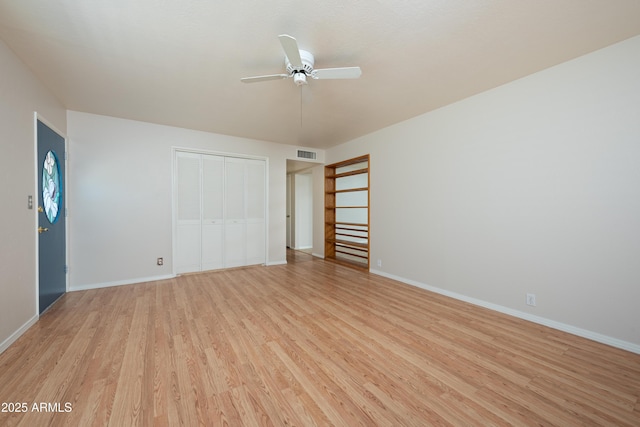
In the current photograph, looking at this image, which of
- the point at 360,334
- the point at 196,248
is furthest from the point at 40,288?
the point at 360,334

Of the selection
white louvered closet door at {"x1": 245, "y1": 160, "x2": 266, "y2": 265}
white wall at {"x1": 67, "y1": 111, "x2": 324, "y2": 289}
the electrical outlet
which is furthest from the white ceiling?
the electrical outlet

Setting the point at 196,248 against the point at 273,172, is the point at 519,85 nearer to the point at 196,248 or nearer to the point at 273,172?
the point at 273,172

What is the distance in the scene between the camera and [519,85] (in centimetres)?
269

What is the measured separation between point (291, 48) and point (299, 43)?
0.42 meters

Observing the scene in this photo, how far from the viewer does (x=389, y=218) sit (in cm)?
434

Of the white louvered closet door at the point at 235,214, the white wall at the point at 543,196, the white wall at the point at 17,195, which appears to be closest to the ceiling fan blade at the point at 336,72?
the white wall at the point at 543,196

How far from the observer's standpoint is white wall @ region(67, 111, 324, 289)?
142 inches

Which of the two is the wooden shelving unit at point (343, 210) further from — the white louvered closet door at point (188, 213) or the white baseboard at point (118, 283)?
the white baseboard at point (118, 283)

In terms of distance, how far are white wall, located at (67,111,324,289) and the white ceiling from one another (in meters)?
0.62

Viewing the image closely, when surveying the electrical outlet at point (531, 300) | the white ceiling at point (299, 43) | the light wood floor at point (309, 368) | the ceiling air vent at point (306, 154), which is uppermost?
the white ceiling at point (299, 43)

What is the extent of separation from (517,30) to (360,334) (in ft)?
9.66

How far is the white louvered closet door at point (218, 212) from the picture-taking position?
174 inches

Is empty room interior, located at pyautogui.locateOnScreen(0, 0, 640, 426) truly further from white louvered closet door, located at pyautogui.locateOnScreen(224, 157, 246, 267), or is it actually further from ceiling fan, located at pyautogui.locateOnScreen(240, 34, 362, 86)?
white louvered closet door, located at pyautogui.locateOnScreen(224, 157, 246, 267)

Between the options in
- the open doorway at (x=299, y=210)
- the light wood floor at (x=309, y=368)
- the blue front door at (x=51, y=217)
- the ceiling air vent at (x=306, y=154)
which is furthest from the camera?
the open doorway at (x=299, y=210)
